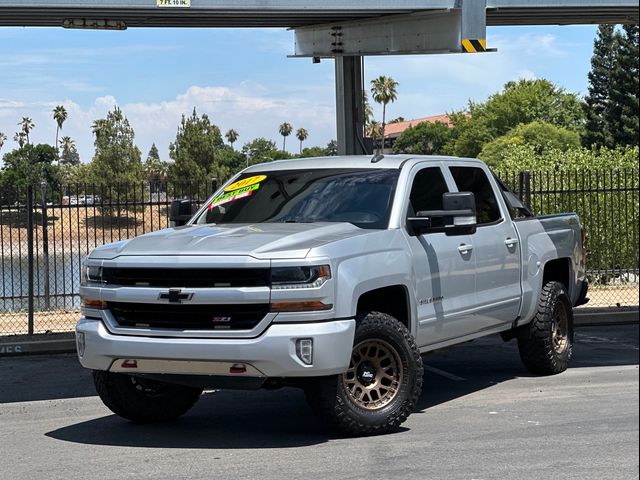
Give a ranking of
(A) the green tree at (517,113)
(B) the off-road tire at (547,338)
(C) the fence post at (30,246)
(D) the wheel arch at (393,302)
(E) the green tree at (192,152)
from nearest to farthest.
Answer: (D) the wheel arch at (393,302) → (B) the off-road tire at (547,338) → (C) the fence post at (30,246) → (E) the green tree at (192,152) → (A) the green tree at (517,113)

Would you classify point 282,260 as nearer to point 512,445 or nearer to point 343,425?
point 343,425

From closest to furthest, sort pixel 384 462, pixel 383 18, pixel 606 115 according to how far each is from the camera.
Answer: pixel 384 462 < pixel 383 18 < pixel 606 115

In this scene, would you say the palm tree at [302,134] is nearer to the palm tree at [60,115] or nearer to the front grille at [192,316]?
the palm tree at [60,115]

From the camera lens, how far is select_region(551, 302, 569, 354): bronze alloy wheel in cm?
1026

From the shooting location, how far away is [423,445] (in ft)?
24.2

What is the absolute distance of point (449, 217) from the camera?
8.52 metres

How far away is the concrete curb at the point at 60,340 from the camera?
41.2 ft

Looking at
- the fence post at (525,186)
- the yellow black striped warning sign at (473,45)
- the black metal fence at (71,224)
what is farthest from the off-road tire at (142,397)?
the fence post at (525,186)

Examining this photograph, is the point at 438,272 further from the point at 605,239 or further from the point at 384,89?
the point at 384,89

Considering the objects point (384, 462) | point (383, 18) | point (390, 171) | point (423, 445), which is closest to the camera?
point (384, 462)

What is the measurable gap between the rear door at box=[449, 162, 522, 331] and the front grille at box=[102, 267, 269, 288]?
239 centimetres

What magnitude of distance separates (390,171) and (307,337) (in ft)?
7.07

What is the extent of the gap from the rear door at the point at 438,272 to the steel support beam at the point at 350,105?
5.24m

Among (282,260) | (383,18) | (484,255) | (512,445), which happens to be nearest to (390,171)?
(484,255)
